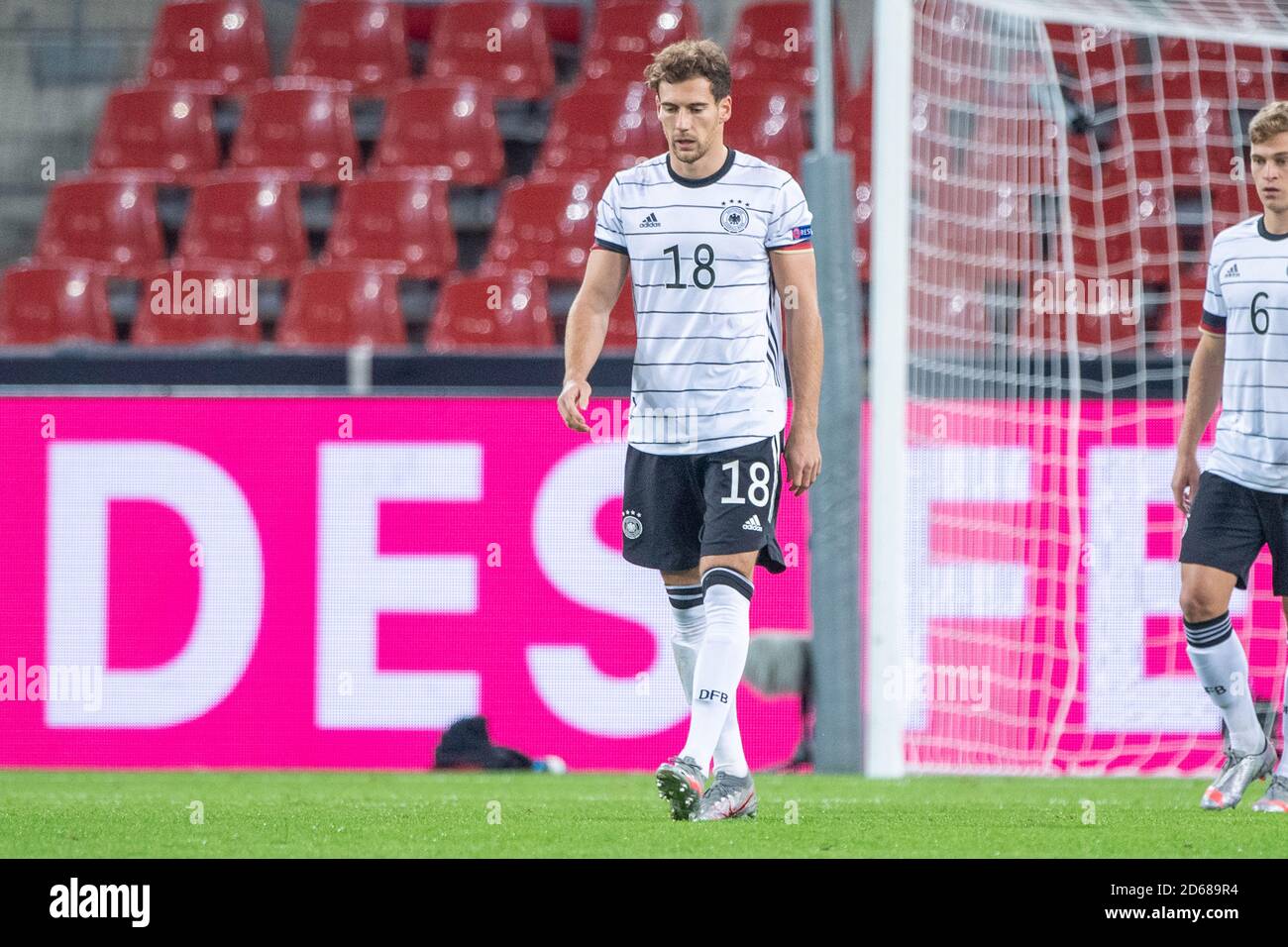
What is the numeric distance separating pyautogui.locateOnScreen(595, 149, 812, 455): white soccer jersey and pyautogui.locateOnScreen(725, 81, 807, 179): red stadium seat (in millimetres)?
4709

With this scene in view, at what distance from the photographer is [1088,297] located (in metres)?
8.27

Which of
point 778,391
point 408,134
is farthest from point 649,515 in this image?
point 408,134

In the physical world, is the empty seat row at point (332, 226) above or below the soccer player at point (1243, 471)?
above

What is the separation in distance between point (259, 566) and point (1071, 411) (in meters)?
3.00

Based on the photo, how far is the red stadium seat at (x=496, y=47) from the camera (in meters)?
10.4

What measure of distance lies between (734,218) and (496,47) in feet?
20.3

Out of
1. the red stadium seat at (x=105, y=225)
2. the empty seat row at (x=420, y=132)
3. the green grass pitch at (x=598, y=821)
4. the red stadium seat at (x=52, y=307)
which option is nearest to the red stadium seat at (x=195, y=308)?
the red stadium seat at (x=52, y=307)

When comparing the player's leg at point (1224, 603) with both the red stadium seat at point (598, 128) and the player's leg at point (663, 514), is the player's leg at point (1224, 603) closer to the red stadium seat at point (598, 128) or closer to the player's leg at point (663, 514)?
the player's leg at point (663, 514)

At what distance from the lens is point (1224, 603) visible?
5.05 m

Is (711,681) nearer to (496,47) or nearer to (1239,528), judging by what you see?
(1239,528)

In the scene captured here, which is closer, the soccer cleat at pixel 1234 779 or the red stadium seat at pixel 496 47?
the soccer cleat at pixel 1234 779

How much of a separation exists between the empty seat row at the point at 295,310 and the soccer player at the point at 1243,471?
12.7 feet

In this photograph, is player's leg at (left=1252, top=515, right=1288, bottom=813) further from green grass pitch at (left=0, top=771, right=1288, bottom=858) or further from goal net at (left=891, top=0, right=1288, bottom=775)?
goal net at (left=891, top=0, right=1288, bottom=775)
